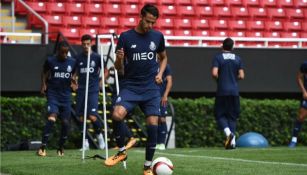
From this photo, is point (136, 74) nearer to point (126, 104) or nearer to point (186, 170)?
point (126, 104)

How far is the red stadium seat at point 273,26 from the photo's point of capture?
26125 millimetres

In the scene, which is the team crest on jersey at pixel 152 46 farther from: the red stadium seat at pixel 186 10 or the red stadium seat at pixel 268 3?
the red stadium seat at pixel 268 3

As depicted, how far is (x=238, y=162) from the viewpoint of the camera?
13648 millimetres

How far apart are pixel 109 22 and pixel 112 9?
0.51 metres

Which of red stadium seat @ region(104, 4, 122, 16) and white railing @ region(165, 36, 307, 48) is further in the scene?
red stadium seat @ region(104, 4, 122, 16)

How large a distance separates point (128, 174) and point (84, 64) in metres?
6.95

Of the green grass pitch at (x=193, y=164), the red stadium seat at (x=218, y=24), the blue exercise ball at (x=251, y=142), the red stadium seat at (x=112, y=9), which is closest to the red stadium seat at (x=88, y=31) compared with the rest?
the red stadium seat at (x=112, y=9)

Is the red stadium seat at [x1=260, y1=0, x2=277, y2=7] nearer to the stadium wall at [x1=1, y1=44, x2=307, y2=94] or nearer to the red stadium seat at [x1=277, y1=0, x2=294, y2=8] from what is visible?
the red stadium seat at [x1=277, y1=0, x2=294, y2=8]

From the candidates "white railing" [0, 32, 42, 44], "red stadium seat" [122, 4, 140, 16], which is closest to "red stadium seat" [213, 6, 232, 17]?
"red stadium seat" [122, 4, 140, 16]

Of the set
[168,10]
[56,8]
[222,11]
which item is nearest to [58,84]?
[56,8]

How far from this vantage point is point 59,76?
17047mm

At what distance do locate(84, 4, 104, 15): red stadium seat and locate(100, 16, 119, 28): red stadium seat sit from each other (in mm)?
243

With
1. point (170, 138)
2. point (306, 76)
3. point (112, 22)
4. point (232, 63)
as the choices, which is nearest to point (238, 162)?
point (232, 63)

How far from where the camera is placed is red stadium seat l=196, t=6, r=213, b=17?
2570 centimetres
